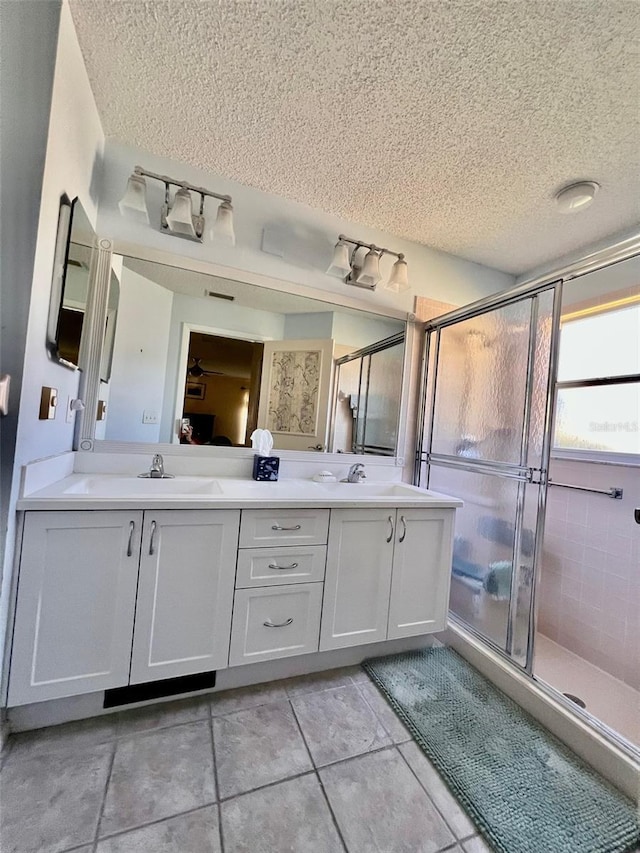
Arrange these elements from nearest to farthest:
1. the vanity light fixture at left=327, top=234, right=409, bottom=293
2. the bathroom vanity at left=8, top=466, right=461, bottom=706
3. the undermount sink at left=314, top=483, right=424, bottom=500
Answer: the bathroom vanity at left=8, top=466, right=461, bottom=706 → the undermount sink at left=314, top=483, right=424, bottom=500 → the vanity light fixture at left=327, top=234, right=409, bottom=293

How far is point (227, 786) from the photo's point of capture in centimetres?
101

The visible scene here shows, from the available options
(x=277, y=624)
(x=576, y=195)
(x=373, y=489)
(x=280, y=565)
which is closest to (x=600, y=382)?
(x=576, y=195)

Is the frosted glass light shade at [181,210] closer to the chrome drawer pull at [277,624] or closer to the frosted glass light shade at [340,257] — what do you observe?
the frosted glass light shade at [340,257]

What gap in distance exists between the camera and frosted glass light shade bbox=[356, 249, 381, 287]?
194 cm

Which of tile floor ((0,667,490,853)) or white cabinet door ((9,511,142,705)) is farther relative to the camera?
white cabinet door ((9,511,142,705))

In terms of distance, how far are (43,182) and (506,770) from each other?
2.37 meters

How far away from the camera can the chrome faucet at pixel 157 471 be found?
1570 millimetres

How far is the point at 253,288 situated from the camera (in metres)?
1.81

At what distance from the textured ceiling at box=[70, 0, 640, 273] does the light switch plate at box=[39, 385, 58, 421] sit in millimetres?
1203

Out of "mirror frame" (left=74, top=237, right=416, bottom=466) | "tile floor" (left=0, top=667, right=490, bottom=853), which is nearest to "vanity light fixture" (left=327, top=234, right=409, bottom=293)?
"mirror frame" (left=74, top=237, right=416, bottom=466)

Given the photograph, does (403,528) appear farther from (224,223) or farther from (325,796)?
(224,223)

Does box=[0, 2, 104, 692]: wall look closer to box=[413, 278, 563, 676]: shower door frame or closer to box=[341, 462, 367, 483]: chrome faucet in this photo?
box=[341, 462, 367, 483]: chrome faucet

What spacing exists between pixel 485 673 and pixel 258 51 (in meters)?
2.66

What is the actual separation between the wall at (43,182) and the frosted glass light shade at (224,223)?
1.77 feet
